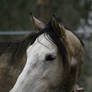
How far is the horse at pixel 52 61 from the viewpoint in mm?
3947

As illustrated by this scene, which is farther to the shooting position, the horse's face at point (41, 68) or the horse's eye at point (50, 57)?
the horse's eye at point (50, 57)

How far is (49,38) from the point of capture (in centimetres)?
423

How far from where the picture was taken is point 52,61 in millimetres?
4121

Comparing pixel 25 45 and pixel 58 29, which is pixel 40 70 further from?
pixel 25 45

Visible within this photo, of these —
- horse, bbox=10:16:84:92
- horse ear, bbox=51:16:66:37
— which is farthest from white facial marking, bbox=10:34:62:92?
horse ear, bbox=51:16:66:37

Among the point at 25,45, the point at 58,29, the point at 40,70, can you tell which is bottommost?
the point at 25,45

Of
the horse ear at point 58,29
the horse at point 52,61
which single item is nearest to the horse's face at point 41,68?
the horse at point 52,61

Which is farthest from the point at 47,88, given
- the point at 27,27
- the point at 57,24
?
the point at 27,27

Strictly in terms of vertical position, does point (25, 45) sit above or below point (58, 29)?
below

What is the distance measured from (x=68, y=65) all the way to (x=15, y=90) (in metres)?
0.77

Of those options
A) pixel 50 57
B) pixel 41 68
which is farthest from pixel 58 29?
pixel 41 68

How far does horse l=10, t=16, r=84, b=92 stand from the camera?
395 cm

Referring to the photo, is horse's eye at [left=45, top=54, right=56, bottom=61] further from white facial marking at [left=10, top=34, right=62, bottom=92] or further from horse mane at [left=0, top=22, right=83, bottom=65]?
horse mane at [left=0, top=22, right=83, bottom=65]

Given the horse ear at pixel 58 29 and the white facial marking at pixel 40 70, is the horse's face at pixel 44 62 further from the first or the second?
the horse ear at pixel 58 29
